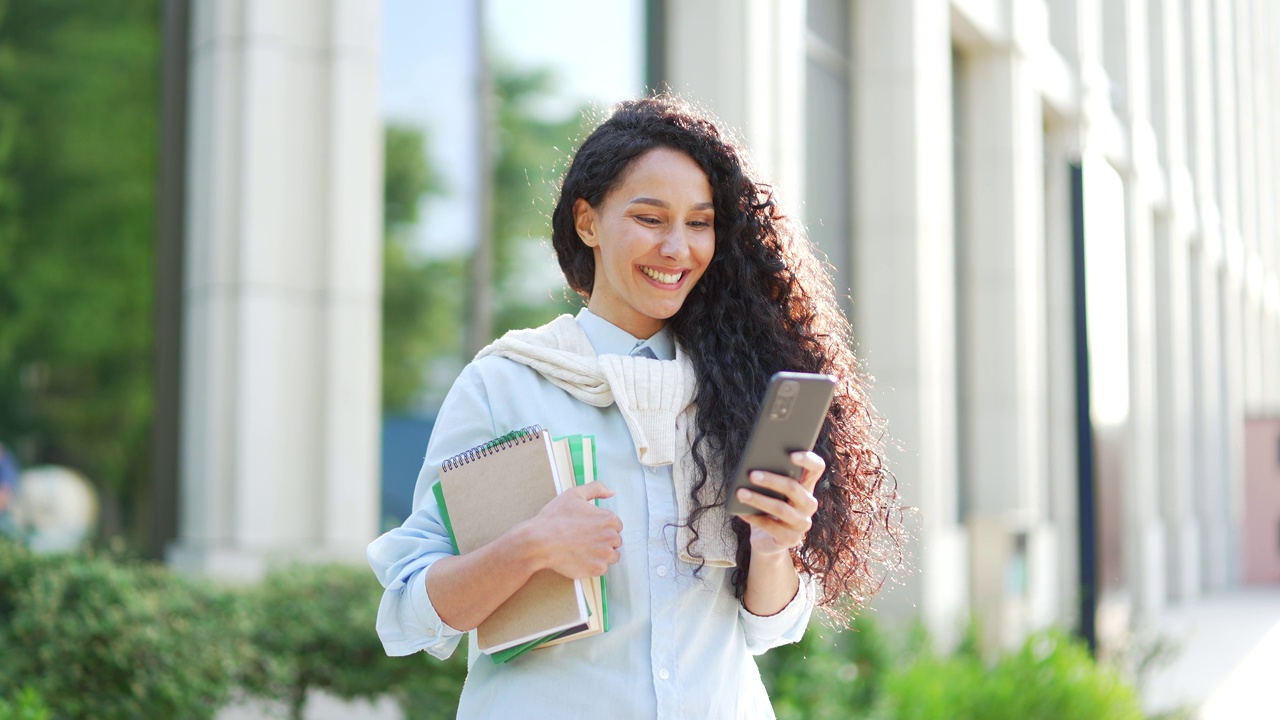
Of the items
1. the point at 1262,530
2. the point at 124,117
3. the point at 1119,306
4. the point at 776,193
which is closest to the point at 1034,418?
the point at 1119,306

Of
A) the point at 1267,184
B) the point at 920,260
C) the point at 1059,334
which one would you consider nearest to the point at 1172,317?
the point at 1059,334

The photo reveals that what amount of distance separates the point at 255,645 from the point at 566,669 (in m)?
3.39

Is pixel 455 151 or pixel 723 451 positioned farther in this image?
pixel 455 151

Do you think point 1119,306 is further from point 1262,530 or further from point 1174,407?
point 1262,530

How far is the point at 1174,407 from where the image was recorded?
22438mm

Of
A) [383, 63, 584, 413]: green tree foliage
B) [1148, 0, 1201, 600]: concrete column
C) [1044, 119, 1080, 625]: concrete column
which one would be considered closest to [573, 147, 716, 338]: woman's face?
[383, 63, 584, 413]: green tree foliage

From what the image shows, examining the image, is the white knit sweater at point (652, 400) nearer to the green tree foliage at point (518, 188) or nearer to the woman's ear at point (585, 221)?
the woman's ear at point (585, 221)

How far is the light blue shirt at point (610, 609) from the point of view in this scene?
2109mm

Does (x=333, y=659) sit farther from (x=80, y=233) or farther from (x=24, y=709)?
(x=80, y=233)

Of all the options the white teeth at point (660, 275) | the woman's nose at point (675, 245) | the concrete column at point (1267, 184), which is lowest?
the white teeth at point (660, 275)

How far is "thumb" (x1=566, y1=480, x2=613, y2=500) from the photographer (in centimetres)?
203

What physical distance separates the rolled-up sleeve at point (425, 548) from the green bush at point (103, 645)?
9.63ft

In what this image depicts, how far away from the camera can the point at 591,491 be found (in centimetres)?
203

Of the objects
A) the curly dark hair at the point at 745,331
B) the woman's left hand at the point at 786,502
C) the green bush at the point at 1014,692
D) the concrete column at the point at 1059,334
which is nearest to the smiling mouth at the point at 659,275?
the curly dark hair at the point at 745,331
